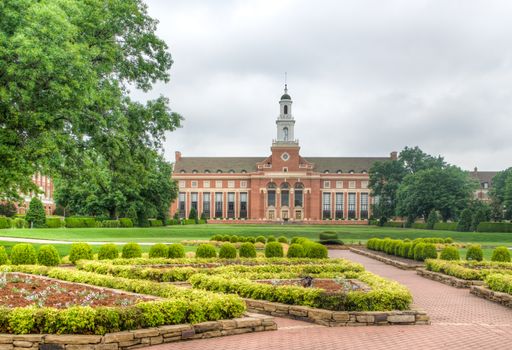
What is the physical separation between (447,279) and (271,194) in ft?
291

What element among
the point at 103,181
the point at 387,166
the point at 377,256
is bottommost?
the point at 377,256

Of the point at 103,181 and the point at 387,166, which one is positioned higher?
the point at 387,166

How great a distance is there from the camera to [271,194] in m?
106

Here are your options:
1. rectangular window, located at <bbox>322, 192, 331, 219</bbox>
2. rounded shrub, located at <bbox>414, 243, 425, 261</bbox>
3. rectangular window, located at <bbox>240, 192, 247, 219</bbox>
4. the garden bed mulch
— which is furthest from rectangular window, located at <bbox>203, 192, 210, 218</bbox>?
the garden bed mulch

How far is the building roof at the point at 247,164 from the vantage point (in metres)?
109

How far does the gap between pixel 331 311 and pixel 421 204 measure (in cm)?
6691

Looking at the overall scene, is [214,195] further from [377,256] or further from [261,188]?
[377,256]

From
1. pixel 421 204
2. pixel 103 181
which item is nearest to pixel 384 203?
pixel 421 204

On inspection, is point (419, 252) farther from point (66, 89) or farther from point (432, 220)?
point (432, 220)

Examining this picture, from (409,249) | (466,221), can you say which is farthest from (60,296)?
(466,221)

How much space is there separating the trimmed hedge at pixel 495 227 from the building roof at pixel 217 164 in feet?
196

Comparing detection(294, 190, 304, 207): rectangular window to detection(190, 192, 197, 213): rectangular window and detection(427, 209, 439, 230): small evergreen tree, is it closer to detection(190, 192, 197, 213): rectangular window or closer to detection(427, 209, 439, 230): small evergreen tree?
detection(190, 192, 197, 213): rectangular window

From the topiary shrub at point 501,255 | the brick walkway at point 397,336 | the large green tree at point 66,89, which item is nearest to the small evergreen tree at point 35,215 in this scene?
the large green tree at point 66,89

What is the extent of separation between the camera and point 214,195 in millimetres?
109500
